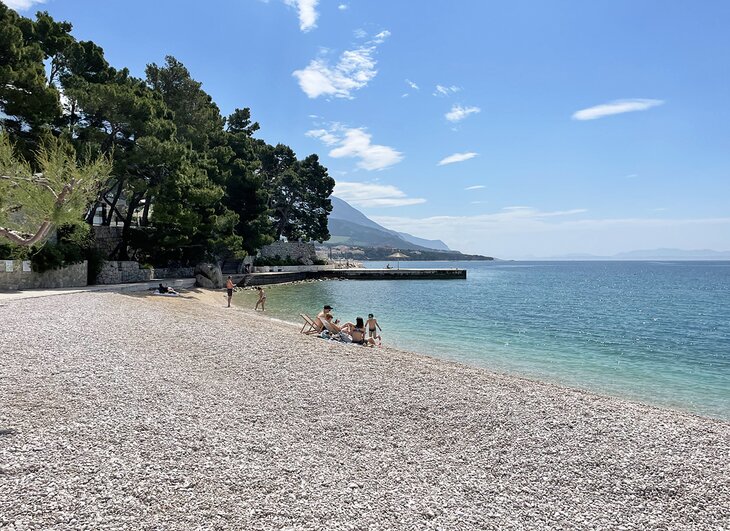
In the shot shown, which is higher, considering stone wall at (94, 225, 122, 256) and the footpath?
stone wall at (94, 225, 122, 256)

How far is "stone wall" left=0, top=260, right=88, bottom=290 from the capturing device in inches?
1007

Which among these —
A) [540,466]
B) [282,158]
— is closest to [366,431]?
[540,466]

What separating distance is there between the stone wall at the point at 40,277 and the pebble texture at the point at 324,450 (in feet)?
55.4

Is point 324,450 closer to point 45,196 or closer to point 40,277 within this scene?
point 45,196

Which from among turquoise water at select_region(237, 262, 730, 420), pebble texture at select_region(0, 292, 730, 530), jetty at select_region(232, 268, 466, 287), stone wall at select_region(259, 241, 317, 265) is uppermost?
stone wall at select_region(259, 241, 317, 265)

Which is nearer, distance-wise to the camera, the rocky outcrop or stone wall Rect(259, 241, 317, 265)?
the rocky outcrop

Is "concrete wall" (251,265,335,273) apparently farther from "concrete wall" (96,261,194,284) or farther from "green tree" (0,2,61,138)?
"green tree" (0,2,61,138)

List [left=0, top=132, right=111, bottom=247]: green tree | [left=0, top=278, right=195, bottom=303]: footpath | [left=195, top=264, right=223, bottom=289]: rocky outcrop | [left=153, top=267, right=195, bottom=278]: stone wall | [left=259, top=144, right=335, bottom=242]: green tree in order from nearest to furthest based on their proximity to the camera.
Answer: [left=0, top=132, right=111, bottom=247]: green tree, [left=0, top=278, right=195, bottom=303]: footpath, [left=153, top=267, right=195, bottom=278]: stone wall, [left=195, top=264, right=223, bottom=289]: rocky outcrop, [left=259, top=144, right=335, bottom=242]: green tree

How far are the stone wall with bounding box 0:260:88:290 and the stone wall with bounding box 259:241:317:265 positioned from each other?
136 ft

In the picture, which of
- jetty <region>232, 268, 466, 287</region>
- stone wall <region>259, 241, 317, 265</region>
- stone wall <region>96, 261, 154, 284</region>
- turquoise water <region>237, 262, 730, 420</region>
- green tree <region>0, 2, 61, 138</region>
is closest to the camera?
turquoise water <region>237, 262, 730, 420</region>

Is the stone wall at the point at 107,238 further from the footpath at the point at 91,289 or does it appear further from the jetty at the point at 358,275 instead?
the jetty at the point at 358,275

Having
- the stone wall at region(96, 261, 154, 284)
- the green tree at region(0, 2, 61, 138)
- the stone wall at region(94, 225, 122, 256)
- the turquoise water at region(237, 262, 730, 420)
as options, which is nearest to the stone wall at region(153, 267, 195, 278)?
Result: the stone wall at region(96, 261, 154, 284)

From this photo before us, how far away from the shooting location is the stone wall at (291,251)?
7256 centimetres

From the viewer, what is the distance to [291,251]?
247 ft
